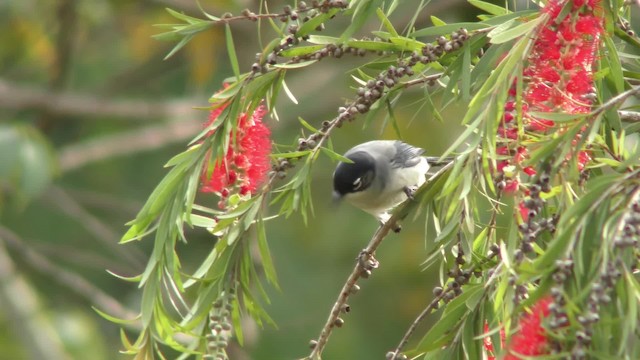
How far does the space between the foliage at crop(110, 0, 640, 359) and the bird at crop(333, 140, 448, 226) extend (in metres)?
0.90

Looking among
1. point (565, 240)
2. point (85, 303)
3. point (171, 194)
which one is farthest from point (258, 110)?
point (85, 303)

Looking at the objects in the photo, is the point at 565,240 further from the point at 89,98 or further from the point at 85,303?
the point at 85,303

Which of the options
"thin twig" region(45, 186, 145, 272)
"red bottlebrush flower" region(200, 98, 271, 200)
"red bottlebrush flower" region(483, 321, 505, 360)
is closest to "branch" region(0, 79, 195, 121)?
"thin twig" region(45, 186, 145, 272)

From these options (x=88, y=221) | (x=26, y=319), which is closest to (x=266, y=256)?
(x=88, y=221)

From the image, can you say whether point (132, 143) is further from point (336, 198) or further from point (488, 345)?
point (488, 345)

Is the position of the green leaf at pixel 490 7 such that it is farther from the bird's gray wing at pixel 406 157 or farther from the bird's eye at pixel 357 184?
the bird's gray wing at pixel 406 157

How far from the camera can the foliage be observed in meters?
1.20

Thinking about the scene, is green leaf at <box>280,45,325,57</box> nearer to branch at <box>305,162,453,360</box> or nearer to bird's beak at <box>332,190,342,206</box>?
A: branch at <box>305,162,453,360</box>

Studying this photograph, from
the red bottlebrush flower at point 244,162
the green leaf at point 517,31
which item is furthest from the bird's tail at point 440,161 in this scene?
the red bottlebrush flower at point 244,162

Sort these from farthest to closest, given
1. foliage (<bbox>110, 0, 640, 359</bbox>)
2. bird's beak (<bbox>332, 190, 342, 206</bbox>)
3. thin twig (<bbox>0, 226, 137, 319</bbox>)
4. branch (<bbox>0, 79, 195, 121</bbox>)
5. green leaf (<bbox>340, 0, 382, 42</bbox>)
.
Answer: branch (<bbox>0, 79, 195, 121</bbox>) < thin twig (<bbox>0, 226, 137, 319</bbox>) < bird's beak (<bbox>332, 190, 342, 206</bbox>) < green leaf (<bbox>340, 0, 382, 42</bbox>) < foliage (<bbox>110, 0, 640, 359</bbox>)

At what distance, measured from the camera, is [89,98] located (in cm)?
607

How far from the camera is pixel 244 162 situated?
1629 mm

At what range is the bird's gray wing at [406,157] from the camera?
2.87 meters

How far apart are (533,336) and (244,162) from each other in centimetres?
66
